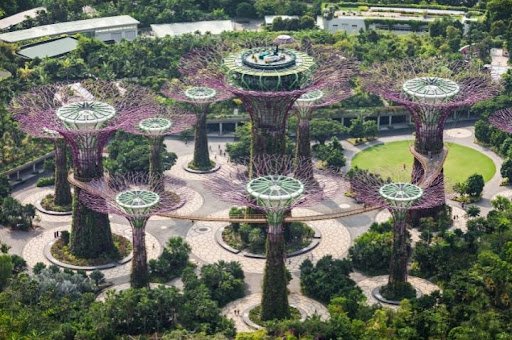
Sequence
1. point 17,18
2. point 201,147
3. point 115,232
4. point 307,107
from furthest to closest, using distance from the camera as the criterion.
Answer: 1. point 17,18
2. point 201,147
3. point 307,107
4. point 115,232

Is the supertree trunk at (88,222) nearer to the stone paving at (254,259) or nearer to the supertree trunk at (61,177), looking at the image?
the stone paving at (254,259)

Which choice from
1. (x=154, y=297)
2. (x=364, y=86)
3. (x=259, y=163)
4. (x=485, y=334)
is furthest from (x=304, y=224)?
(x=485, y=334)

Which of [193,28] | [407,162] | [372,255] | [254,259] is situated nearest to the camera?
[372,255]

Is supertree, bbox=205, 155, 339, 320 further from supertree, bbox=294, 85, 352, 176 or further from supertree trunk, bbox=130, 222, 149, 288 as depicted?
supertree, bbox=294, 85, 352, 176

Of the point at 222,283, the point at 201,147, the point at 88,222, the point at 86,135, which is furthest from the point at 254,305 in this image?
the point at 201,147

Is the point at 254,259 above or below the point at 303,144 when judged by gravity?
below

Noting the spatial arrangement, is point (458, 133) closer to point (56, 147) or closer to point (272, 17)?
point (272, 17)

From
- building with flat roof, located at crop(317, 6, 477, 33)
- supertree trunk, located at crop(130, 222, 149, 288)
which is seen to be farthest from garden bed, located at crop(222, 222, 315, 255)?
building with flat roof, located at crop(317, 6, 477, 33)
